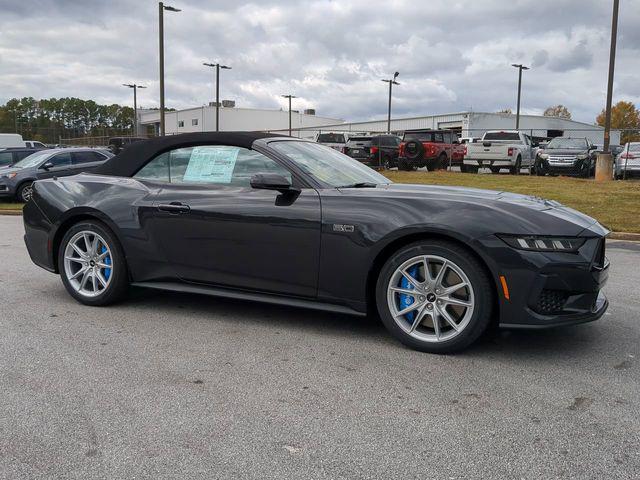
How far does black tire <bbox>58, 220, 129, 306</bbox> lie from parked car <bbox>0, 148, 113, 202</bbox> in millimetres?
12053

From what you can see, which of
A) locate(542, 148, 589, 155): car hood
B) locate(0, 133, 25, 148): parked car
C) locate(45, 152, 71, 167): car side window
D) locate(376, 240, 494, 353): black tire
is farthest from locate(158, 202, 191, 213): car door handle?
locate(0, 133, 25, 148): parked car

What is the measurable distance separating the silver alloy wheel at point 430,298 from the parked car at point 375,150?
2082cm

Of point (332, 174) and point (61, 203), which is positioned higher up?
point (332, 174)

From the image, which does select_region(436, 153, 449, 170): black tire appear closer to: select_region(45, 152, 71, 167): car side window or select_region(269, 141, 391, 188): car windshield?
select_region(45, 152, 71, 167): car side window

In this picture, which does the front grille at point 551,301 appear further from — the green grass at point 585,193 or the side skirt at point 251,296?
the green grass at point 585,193

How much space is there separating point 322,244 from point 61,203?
2456 millimetres

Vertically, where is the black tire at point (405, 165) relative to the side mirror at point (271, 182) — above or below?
above

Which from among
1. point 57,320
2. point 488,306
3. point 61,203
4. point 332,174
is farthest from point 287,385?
point 61,203

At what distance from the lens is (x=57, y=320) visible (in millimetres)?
4688

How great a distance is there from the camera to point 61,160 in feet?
55.3

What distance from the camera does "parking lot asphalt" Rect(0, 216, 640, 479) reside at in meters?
2.59

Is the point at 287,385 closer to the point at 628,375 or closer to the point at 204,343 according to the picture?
the point at 204,343

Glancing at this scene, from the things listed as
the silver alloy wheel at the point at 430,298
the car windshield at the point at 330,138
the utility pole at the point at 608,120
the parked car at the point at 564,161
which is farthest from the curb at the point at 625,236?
the car windshield at the point at 330,138

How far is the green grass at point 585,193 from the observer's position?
10905 mm
